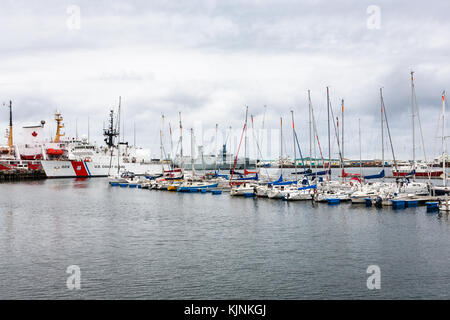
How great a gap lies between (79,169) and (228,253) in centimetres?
10698

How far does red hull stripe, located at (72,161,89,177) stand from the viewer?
122919 mm

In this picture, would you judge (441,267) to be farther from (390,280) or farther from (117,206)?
(117,206)

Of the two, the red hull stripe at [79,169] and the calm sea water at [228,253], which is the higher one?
the red hull stripe at [79,169]

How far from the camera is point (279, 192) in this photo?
55312mm

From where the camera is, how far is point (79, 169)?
12406 cm

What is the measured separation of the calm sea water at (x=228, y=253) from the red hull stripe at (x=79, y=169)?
80055 millimetres

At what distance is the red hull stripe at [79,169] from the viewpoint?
403ft
